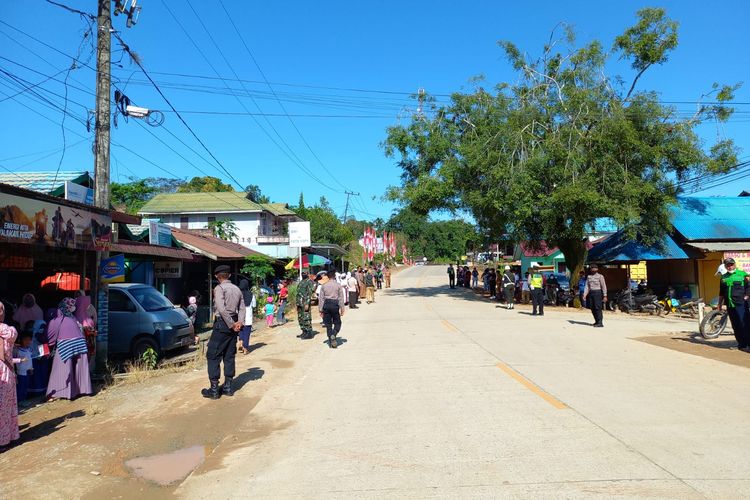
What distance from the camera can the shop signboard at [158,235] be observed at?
1486cm

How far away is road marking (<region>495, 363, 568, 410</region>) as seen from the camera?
265 inches

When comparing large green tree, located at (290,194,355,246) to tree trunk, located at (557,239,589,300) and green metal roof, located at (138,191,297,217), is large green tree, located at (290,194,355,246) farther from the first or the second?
tree trunk, located at (557,239,589,300)

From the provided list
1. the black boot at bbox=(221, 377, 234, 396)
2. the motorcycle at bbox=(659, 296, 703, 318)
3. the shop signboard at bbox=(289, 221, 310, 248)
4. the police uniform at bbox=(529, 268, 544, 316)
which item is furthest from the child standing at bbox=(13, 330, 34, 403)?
the motorcycle at bbox=(659, 296, 703, 318)

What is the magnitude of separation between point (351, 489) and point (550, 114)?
917 inches

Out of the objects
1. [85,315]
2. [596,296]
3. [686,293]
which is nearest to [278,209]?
[686,293]

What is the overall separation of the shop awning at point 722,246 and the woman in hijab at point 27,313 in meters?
21.9

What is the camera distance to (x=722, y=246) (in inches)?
841

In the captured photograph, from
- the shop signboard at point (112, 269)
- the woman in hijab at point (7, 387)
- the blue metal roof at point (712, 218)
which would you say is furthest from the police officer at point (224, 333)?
the blue metal roof at point (712, 218)

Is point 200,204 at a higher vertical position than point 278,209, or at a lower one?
lower

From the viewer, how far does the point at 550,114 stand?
24.7m

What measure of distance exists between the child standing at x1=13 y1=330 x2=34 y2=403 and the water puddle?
6.78ft

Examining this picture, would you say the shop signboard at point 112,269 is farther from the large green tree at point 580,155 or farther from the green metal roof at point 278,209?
the green metal roof at point 278,209

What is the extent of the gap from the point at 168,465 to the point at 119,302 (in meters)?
7.57

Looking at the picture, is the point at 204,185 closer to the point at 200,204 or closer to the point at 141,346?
the point at 200,204
